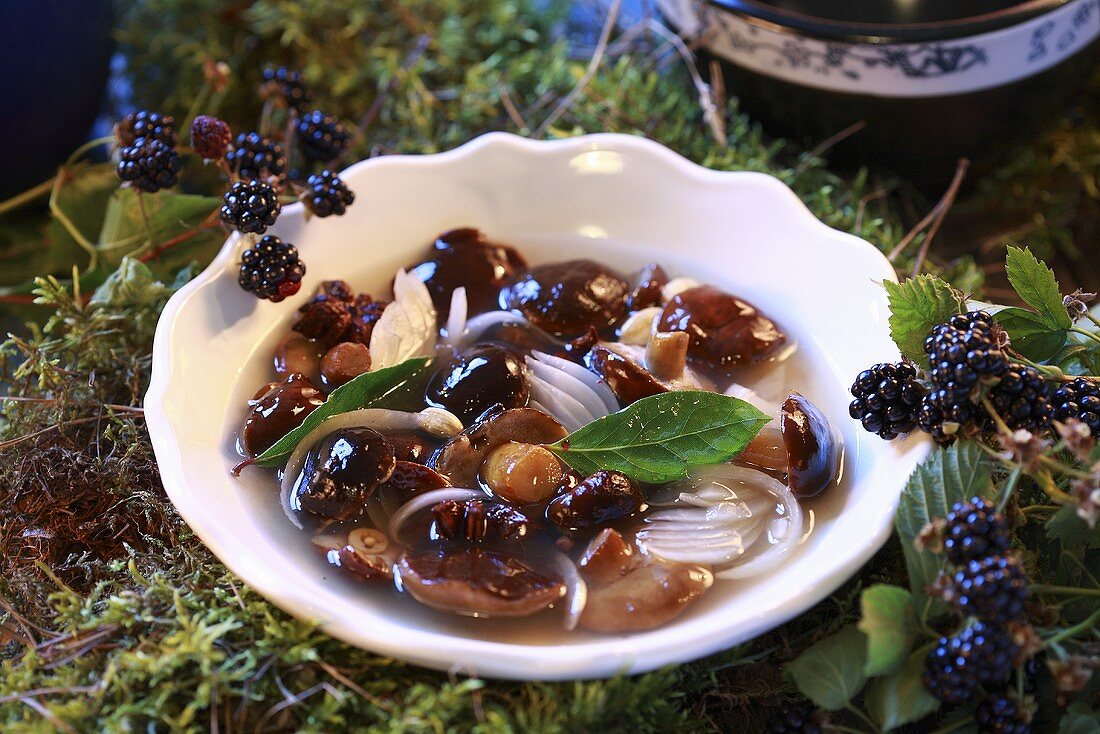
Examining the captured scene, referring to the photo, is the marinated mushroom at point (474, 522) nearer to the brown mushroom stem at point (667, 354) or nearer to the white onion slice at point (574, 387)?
the white onion slice at point (574, 387)

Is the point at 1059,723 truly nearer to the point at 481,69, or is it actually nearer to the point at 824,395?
the point at 824,395

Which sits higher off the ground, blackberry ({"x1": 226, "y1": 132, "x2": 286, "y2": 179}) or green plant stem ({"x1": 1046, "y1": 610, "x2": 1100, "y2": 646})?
blackberry ({"x1": 226, "y1": 132, "x2": 286, "y2": 179})

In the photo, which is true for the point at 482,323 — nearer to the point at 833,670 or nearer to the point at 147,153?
the point at 147,153

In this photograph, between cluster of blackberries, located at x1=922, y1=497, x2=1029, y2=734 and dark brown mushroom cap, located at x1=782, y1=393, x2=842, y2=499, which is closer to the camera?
cluster of blackberries, located at x1=922, y1=497, x2=1029, y2=734

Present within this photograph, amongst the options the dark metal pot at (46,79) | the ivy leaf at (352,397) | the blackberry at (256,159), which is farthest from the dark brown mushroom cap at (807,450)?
the dark metal pot at (46,79)

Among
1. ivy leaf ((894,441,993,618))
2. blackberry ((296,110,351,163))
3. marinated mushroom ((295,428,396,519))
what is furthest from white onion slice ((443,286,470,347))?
ivy leaf ((894,441,993,618))

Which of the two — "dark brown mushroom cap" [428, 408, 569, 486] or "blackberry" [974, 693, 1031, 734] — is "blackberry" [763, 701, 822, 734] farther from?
"dark brown mushroom cap" [428, 408, 569, 486]

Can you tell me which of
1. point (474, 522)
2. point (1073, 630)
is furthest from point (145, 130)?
point (1073, 630)
